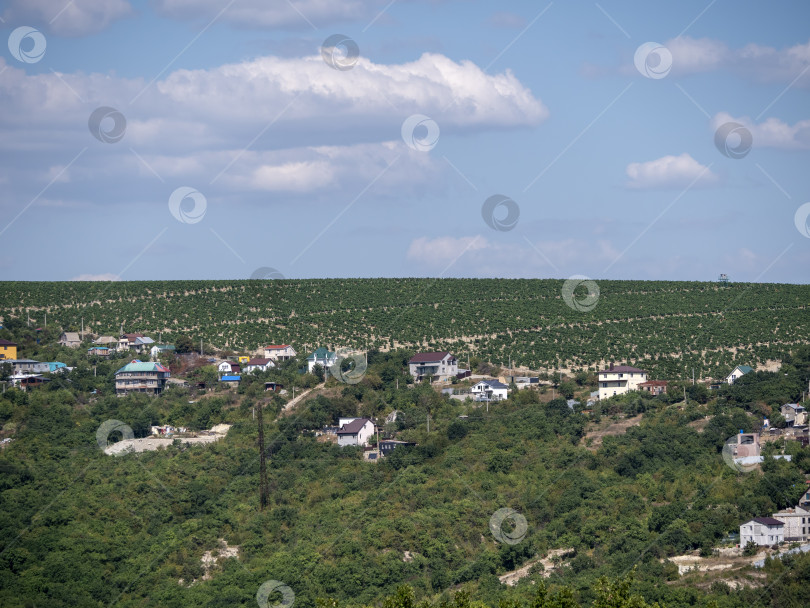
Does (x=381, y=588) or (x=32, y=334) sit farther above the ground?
(x=32, y=334)

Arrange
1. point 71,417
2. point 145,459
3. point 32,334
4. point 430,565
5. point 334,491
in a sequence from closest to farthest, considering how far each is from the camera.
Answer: point 430,565 < point 334,491 < point 145,459 < point 71,417 < point 32,334

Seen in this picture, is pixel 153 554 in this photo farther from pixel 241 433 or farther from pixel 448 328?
pixel 448 328

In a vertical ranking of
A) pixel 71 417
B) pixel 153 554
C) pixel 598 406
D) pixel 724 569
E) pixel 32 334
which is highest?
pixel 32 334

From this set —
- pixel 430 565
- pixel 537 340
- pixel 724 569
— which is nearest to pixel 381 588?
pixel 430 565

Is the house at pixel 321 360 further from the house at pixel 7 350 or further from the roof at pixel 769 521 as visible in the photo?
the roof at pixel 769 521

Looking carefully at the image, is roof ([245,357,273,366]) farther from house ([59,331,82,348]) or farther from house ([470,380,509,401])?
house ([470,380,509,401])

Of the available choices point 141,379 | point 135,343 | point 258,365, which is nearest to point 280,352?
point 258,365

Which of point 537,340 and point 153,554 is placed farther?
point 537,340

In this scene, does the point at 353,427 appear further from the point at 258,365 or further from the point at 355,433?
the point at 258,365
